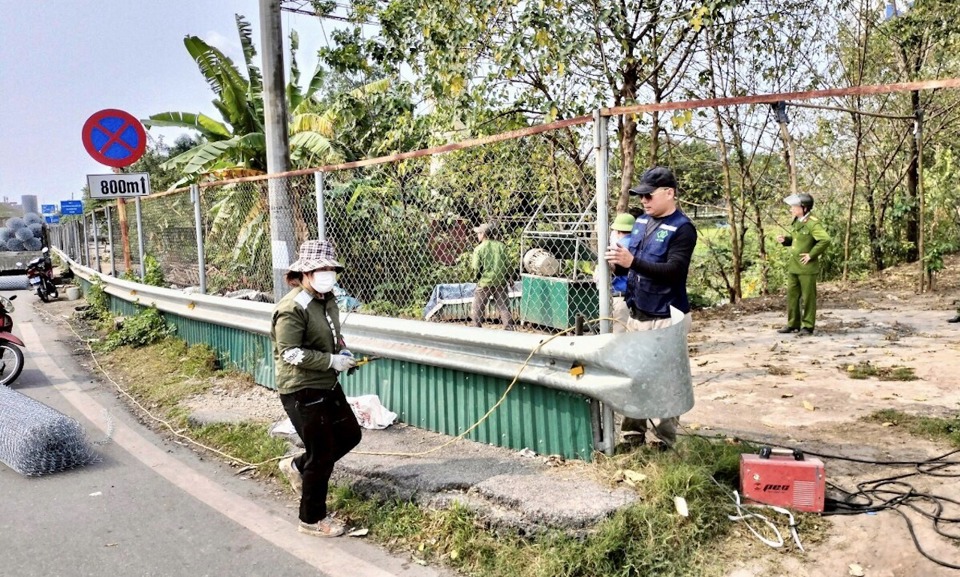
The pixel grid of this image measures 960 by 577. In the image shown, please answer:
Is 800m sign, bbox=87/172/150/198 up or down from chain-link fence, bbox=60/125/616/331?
up

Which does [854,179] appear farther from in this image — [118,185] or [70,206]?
[70,206]

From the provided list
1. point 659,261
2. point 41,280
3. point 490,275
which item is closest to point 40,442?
point 490,275

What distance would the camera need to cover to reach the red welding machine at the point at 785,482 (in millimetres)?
3529

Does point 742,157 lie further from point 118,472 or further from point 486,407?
point 118,472

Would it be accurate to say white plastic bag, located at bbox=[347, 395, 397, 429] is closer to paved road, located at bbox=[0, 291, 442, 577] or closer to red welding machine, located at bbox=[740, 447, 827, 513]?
paved road, located at bbox=[0, 291, 442, 577]

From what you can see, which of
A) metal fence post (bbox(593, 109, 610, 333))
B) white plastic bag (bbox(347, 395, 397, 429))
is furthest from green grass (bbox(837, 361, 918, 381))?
white plastic bag (bbox(347, 395, 397, 429))

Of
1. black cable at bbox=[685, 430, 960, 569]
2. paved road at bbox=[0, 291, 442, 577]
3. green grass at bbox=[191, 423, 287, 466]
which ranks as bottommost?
paved road at bbox=[0, 291, 442, 577]

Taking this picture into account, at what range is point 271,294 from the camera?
7.30 meters

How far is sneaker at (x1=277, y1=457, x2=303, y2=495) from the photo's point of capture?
4.20 m

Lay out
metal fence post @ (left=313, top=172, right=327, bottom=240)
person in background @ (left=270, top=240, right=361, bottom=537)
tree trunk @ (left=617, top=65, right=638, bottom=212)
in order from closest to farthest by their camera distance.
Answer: person in background @ (left=270, top=240, right=361, bottom=537), metal fence post @ (left=313, top=172, right=327, bottom=240), tree trunk @ (left=617, top=65, right=638, bottom=212)

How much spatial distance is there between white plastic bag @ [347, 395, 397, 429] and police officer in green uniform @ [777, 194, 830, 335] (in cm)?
579

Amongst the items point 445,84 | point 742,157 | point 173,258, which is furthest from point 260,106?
point 742,157

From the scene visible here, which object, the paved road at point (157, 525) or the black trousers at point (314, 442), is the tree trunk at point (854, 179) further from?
the paved road at point (157, 525)

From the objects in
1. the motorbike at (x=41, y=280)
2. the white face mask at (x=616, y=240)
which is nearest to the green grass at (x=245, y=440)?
the white face mask at (x=616, y=240)
